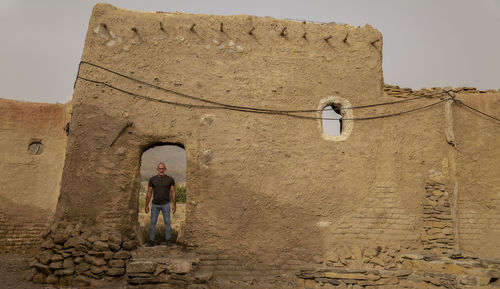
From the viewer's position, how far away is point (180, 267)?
16.9ft

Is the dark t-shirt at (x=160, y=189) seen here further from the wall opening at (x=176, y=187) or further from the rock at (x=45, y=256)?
the rock at (x=45, y=256)

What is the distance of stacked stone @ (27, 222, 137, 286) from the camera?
17.6 ft

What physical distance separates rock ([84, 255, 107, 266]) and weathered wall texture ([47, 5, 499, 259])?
0.61m

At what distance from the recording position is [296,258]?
618cm

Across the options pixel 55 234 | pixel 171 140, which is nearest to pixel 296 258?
pixel 171 140

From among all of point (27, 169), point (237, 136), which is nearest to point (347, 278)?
point (237, 136)

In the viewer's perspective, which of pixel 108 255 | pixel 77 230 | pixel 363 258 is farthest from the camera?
pixel 363 258

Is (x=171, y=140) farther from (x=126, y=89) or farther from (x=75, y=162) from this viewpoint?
(x=75, y=162)

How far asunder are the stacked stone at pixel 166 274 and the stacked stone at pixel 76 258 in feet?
1.66

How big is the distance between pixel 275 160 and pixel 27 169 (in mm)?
7303

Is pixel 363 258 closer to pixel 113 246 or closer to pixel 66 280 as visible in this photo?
pixel 113 246

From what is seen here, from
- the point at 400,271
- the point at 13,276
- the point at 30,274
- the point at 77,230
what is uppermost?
the point at 77,230

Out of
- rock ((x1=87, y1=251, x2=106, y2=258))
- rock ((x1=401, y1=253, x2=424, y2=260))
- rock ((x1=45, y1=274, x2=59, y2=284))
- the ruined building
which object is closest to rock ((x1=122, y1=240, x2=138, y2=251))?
the ruined building

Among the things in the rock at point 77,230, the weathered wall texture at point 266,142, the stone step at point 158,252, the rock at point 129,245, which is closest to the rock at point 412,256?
the weathered wall texture at point 266,142
